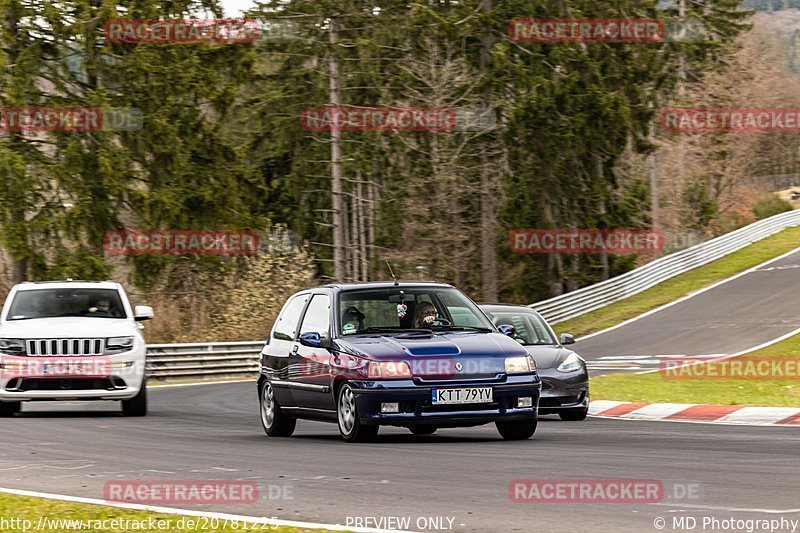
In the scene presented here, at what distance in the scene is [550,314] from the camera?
44500mm

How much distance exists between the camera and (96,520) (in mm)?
8203

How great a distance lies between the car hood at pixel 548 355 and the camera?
1728 centimetres

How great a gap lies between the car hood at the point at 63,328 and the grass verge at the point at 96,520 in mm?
9325

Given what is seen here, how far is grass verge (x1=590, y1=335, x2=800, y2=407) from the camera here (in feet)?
63.5

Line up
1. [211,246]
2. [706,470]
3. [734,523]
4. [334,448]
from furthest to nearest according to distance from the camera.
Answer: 1. [211,246]
2. [334,448]
3. [706,470]
4. [734,523]

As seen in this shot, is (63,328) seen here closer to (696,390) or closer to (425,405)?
(425,405)

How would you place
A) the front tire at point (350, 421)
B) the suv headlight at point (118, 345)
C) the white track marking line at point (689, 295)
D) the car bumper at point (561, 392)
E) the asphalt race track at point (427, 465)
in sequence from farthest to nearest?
the white track marking line at point (689, 295)
the suv headlight at point (118, 345)
the car bumper at point (561, 392)
the front tire at point (350, 421)
the asphalt race track at point (427, 465)

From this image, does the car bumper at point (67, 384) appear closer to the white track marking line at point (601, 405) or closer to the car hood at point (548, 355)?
the car hood at point (548, 355)

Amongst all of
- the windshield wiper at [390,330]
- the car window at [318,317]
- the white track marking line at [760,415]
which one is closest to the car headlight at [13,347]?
the car window at [318,317]

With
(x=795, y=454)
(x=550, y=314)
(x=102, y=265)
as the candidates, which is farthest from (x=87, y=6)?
(x=795, y=454)

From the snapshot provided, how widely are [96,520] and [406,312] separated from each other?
6027 millimetres

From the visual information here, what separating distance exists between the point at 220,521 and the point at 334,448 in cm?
477

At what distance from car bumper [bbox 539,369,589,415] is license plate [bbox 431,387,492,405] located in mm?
4234

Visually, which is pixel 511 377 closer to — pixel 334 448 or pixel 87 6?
pixel 334 448
